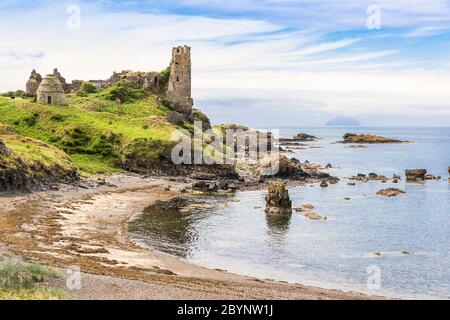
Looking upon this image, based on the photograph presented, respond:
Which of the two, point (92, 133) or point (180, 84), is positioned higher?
point (180, 84)

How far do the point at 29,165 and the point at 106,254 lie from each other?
32.0 metres

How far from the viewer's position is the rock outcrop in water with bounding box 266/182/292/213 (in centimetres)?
6562

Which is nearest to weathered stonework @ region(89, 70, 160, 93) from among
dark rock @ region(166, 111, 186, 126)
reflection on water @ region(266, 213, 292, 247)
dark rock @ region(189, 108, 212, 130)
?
dark rock @ region(189, 108, 212, 130)

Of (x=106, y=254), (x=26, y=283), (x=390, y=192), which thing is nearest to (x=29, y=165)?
(x=106, y=254)

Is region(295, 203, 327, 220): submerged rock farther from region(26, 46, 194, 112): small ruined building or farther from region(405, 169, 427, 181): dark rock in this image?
region(26, 46, 194, 112): small ruined building

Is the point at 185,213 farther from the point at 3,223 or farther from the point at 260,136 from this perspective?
the point at 260,136

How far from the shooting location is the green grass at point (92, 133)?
92812mm

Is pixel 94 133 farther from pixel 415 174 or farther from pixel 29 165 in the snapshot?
pixel 415 174

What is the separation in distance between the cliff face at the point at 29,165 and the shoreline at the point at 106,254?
229 cm

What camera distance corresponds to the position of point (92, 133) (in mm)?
97312

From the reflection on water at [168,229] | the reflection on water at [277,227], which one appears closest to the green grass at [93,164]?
the reflection on water at [168,229]

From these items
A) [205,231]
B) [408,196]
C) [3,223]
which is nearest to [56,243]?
[3,223]

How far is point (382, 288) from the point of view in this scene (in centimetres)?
3634
